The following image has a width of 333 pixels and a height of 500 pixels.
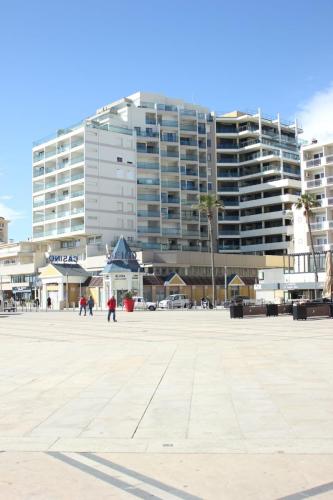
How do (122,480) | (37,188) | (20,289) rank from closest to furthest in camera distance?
1. (122,480)
2. (20,289)
3. (37,188)

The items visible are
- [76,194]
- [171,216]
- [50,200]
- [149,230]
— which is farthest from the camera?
[171,216]

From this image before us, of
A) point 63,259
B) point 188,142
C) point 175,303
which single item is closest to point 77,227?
point 63,259

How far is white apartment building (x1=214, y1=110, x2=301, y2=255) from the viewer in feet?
289

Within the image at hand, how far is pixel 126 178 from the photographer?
274 ft

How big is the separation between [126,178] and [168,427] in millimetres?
77711

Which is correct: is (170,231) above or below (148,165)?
below

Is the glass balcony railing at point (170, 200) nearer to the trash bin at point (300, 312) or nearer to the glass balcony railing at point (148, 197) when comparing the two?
the glass balcony railing at point (148, 197)

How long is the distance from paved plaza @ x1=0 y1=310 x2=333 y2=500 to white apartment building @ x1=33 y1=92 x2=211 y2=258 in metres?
65.5

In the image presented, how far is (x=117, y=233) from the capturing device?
267 ft

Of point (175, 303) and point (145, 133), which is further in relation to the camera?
point (145, 133)

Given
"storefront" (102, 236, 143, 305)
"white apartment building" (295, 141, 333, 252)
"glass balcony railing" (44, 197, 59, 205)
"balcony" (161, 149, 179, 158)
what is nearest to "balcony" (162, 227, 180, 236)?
"balcony" (161, 149, 179, 158)

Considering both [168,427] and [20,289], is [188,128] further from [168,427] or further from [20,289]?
[168,427]

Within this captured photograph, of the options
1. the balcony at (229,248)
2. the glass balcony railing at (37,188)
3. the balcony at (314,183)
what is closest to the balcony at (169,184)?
the balcony at (229,248)

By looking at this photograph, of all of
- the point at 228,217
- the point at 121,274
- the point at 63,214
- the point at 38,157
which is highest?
the point at 38,157
